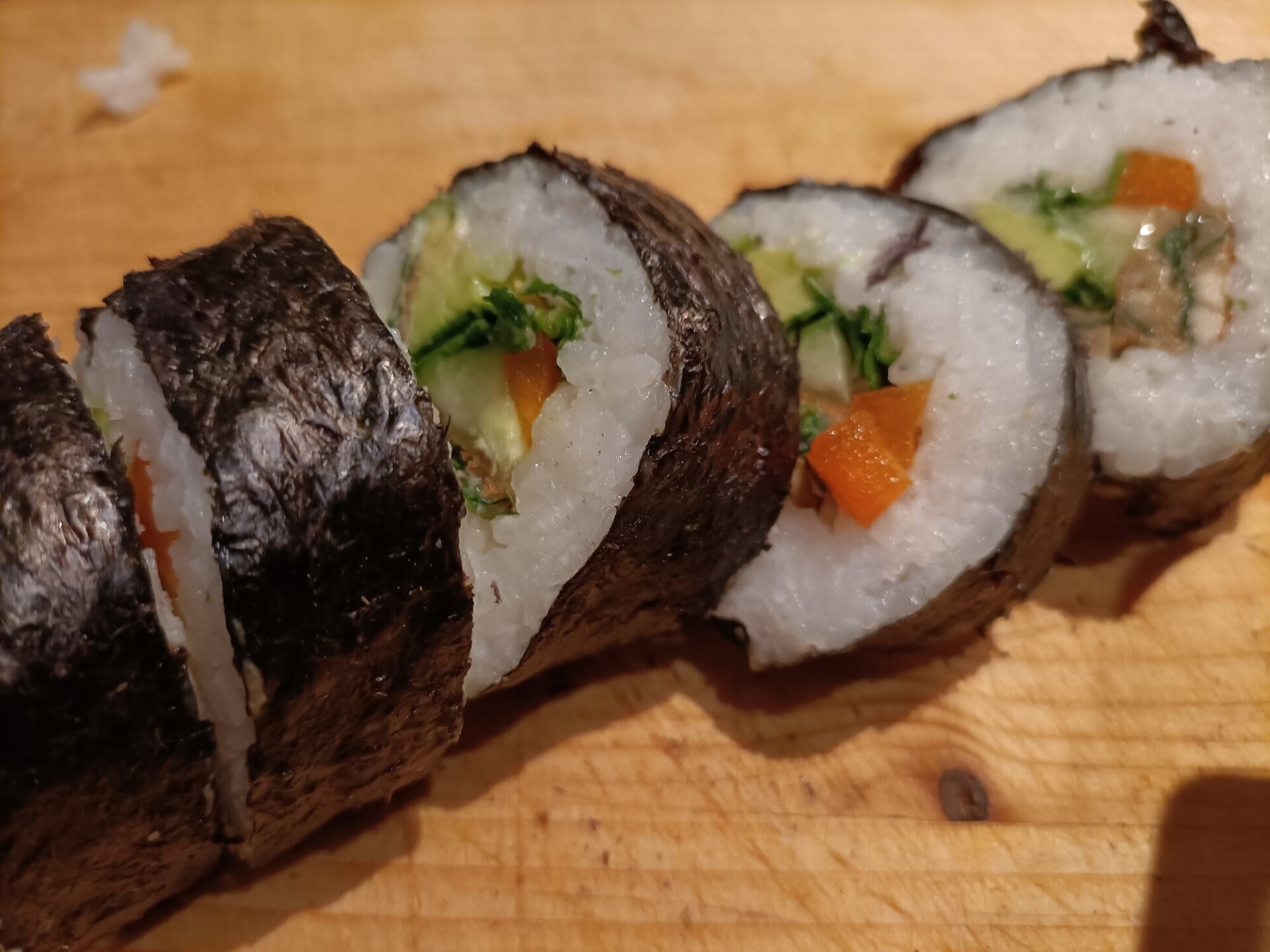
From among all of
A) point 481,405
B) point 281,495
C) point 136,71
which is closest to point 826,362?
point 481,405

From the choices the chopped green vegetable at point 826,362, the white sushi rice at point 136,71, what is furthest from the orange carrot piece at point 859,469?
the white sushi rice at point 136,71

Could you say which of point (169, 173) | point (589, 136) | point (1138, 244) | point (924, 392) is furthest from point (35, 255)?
point (1138, 244)

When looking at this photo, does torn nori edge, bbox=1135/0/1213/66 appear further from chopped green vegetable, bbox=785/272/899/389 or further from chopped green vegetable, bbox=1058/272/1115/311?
chopped green vegetable, bbox=785/272/899/389

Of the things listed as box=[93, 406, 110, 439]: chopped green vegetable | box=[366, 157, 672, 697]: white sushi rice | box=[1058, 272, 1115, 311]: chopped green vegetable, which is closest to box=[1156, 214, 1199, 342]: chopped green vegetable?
box=[1058, 272, 1115, 311]: chopped green vegetable

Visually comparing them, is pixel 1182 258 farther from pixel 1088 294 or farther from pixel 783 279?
pixel 783 279

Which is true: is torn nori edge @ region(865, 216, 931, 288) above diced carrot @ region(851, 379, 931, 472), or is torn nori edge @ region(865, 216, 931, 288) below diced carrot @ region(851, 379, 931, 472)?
above

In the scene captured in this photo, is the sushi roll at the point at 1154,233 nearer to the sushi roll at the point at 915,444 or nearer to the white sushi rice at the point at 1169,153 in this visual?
the white sushi rice at the point at 1169,153

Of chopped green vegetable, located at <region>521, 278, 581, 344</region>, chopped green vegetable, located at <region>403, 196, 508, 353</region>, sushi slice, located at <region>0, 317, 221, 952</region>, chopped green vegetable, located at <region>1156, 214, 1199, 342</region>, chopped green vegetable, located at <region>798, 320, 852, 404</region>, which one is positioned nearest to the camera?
sushi slice, located at <region>0, 317, 221, 952</region>

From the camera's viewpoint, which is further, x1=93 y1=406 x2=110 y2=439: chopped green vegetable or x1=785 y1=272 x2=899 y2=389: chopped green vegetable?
x1=785 y1=272 x2=899 y2=389: chopped green vegetable
